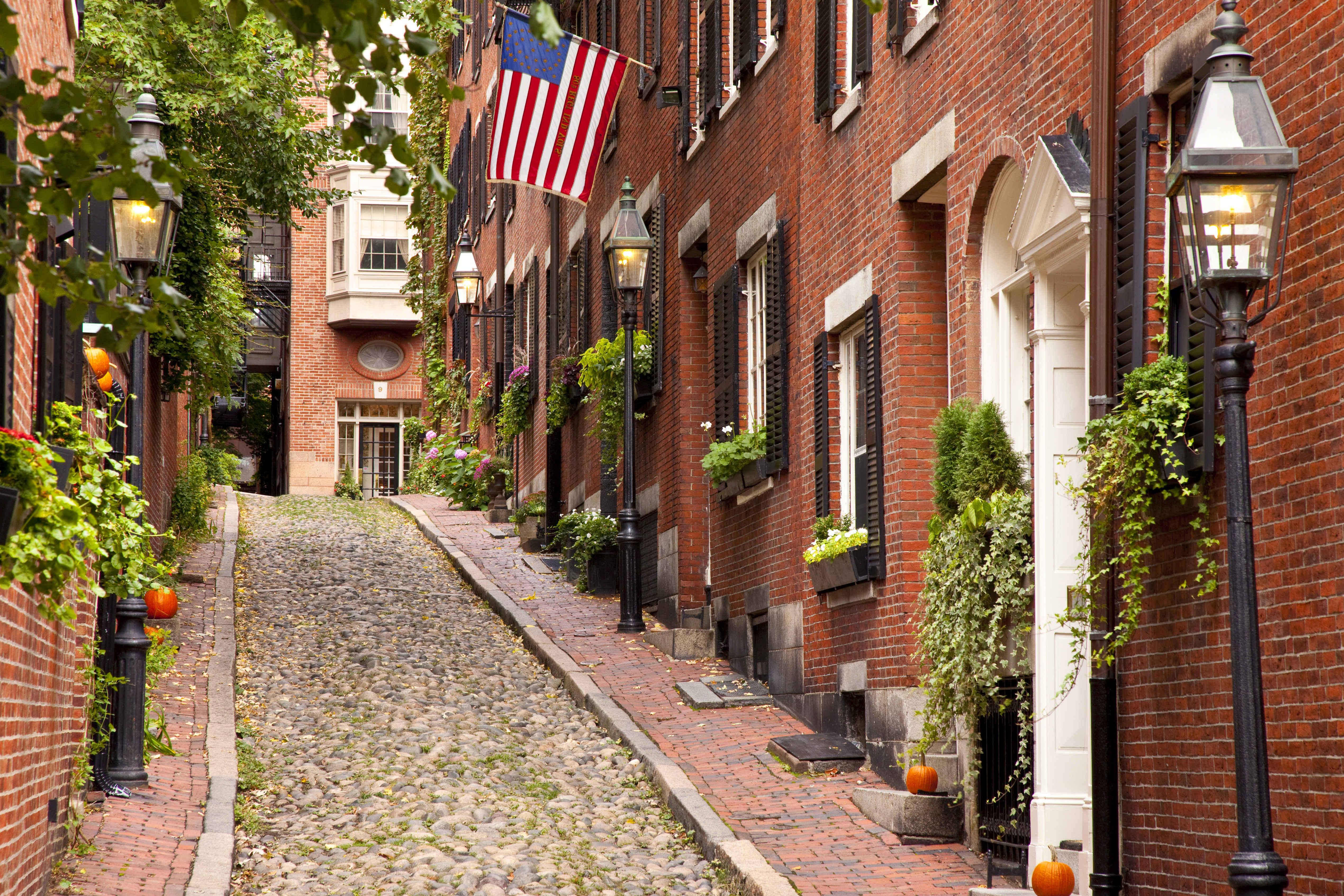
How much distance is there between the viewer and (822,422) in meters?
11.9

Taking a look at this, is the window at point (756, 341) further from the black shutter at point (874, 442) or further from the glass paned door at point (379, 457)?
the glass paned door at point (379, 457)

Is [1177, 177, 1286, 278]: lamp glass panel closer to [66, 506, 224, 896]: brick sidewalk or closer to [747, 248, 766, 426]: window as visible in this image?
[66, 506, 224, 896]: brick sidewalk

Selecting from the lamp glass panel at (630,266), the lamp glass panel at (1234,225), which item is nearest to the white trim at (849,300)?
the lamp glass panel at (630,266)

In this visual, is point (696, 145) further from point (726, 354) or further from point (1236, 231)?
point (1236, 231)

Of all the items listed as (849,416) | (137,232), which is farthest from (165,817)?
(849,416)

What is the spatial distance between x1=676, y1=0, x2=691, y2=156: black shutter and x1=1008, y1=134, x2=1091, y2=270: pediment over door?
765 centimetres

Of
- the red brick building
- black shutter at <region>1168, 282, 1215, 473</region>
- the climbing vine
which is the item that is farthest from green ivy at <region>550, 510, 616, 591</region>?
black shutter at <region>1168, 282, 1215, 473</region>

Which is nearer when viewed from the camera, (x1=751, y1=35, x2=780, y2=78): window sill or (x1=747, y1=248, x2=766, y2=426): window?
(x1=751, y1=35, x2=780, y2=78): window sill

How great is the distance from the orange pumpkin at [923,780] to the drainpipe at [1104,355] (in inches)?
76.2

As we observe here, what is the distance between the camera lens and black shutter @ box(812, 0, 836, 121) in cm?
1172

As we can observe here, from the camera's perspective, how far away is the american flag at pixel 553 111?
52.2 feet

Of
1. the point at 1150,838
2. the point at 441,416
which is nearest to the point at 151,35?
the point at 1150,838

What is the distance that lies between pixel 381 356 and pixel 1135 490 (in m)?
39.6

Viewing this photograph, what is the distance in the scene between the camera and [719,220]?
15156mm
